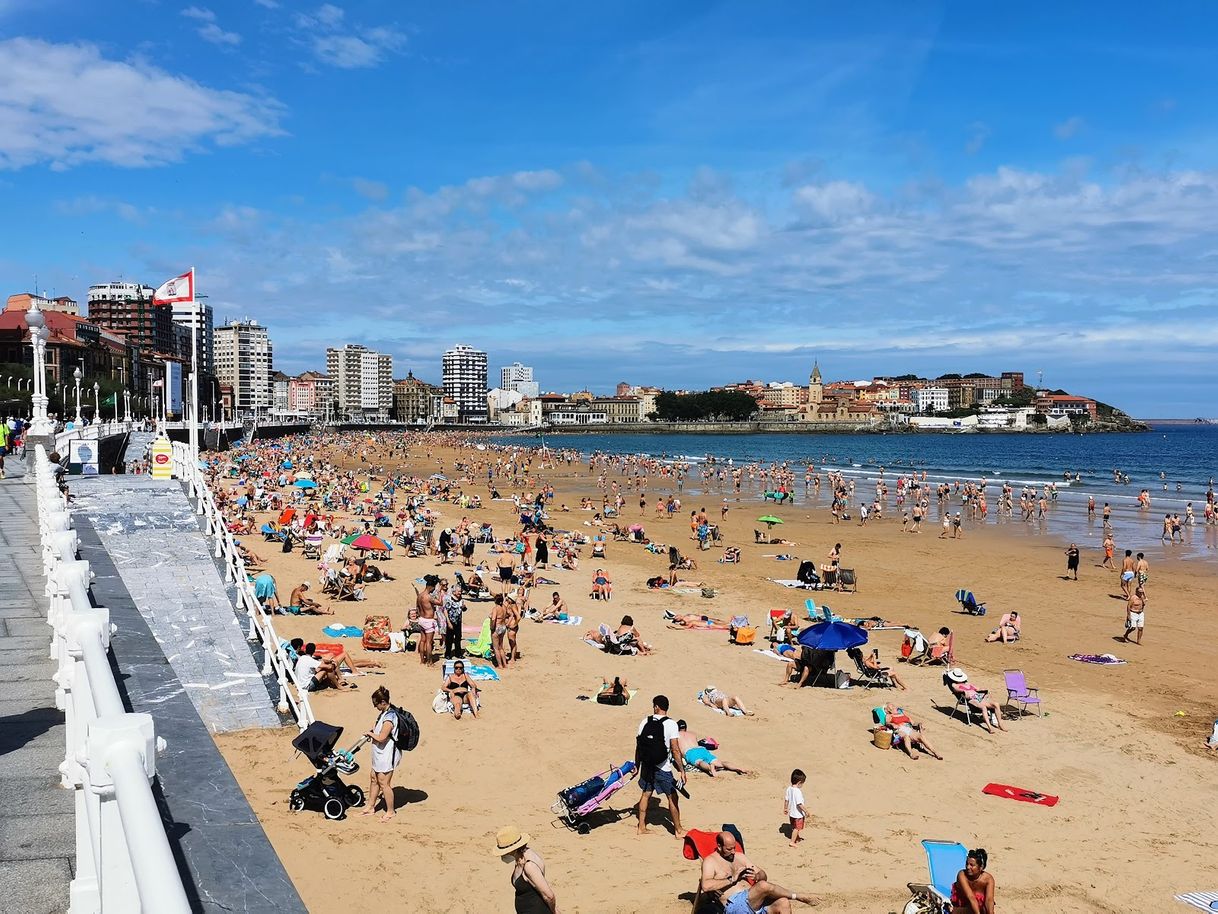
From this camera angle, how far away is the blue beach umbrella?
12.5m

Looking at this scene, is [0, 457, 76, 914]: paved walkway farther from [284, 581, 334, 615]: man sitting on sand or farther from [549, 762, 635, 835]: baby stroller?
[284, 581, 334, 615]: man sitting on sand

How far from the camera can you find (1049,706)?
12.4m

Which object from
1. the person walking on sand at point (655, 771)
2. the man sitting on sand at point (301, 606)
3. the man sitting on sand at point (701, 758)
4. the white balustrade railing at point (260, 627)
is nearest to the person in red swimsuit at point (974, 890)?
the person walking on sand at point (655, 771)

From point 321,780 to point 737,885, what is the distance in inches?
144

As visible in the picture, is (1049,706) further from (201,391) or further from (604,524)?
(201,391)

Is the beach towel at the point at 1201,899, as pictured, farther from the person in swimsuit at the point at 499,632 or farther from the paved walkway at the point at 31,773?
the person in swimsuit at the point at 499,632

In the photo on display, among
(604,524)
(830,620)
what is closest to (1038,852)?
(830,620)

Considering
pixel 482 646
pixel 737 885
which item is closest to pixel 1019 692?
pixel 737 885

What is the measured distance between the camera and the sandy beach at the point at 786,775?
7270mm

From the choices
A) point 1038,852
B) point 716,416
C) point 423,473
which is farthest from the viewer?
point 716,416

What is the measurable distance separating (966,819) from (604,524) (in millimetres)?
23760

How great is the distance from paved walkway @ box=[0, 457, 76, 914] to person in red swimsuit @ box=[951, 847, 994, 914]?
5.80m

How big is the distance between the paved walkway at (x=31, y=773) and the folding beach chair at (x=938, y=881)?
5.64 meters

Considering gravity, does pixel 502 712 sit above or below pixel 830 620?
below
